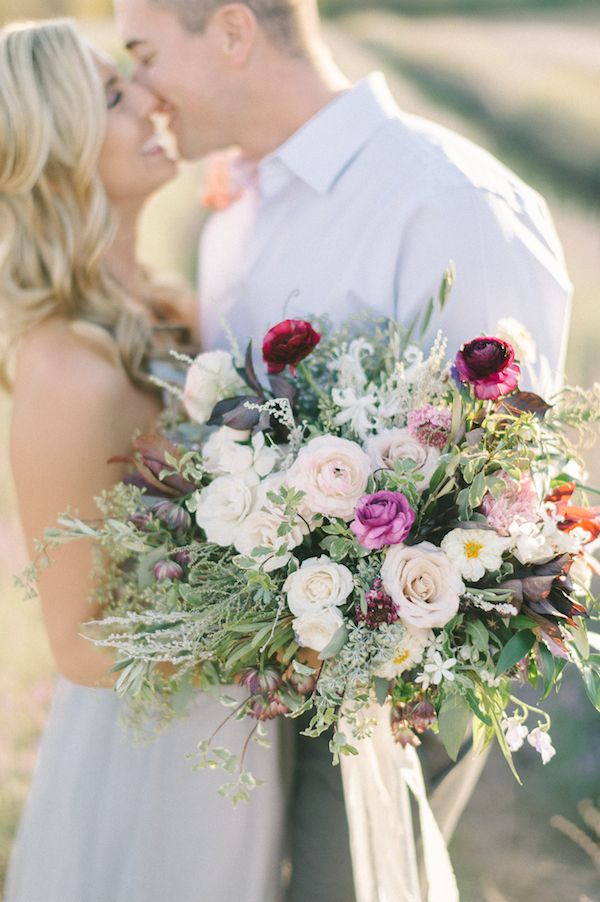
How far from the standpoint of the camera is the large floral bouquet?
66.0 inches

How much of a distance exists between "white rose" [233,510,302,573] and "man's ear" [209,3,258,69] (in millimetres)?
1448

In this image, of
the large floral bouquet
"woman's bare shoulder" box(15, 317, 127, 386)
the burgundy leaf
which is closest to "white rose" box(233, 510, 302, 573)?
the large floral bouquet

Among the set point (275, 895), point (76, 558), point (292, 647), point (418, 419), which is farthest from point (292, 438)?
point (275, 895)

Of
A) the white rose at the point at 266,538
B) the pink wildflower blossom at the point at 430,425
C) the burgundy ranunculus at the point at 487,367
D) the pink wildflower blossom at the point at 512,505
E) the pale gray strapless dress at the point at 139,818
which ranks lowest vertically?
the pale gray strapless dress at the point at 139,818

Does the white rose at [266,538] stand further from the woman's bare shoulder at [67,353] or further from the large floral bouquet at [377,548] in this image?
the woman's bare shoulder at [67,353]

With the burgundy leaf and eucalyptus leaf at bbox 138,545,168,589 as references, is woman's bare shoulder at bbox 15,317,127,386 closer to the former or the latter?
eucalyptus leaf at bbox 138,545,168,589

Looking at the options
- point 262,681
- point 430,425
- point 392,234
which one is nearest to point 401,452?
point 430,425

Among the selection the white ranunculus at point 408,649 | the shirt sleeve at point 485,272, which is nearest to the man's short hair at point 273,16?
the shirt sleeve at point 485,272

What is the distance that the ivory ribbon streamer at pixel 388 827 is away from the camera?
81.8 inches

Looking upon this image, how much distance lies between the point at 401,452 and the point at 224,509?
346 millimetres

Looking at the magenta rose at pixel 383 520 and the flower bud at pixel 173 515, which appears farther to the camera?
the flower bud at pixel 173 515

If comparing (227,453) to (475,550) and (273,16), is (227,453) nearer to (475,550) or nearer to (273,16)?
(475,550)

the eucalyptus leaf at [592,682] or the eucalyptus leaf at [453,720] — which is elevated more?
the eucalyptus leaf at [592,682]

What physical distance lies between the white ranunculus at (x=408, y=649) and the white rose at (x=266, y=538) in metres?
0.25
